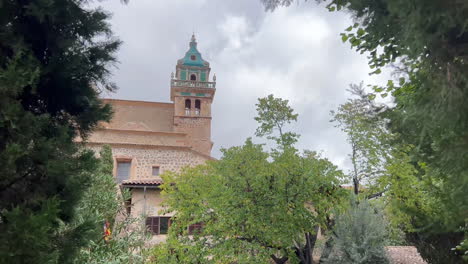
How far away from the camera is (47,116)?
3463 mm

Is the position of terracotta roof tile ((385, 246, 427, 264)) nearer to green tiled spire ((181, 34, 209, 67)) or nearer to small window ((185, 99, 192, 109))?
small window ((185, 99, 192, 109))

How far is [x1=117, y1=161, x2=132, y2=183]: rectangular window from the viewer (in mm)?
25797

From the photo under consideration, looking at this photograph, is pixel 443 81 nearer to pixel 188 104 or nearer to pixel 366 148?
pixel 366 148

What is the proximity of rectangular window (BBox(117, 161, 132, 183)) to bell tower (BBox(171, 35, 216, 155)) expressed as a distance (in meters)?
5.68

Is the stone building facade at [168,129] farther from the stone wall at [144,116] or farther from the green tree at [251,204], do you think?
the green tree at [251,204]

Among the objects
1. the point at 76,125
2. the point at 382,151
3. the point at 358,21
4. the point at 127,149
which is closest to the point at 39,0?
the point at 76,125

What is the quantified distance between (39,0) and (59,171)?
5.61 feet

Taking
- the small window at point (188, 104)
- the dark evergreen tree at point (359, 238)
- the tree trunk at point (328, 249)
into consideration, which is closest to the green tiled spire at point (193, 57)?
the small window at point (188, 104)

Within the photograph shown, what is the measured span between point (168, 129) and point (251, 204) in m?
22.1

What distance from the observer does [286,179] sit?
1020cm

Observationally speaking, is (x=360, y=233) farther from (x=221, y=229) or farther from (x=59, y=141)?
(x=59, y=141)

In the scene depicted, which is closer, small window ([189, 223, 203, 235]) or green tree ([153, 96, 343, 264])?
green tree ([153, 96, 343, 264])

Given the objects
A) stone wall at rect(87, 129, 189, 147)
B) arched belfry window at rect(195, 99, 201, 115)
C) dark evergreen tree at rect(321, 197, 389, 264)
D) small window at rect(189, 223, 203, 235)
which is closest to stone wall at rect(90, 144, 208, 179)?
stone wall at rect(87, 129, 189, 147)

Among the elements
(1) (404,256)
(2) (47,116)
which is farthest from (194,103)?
(2) (47,116)
